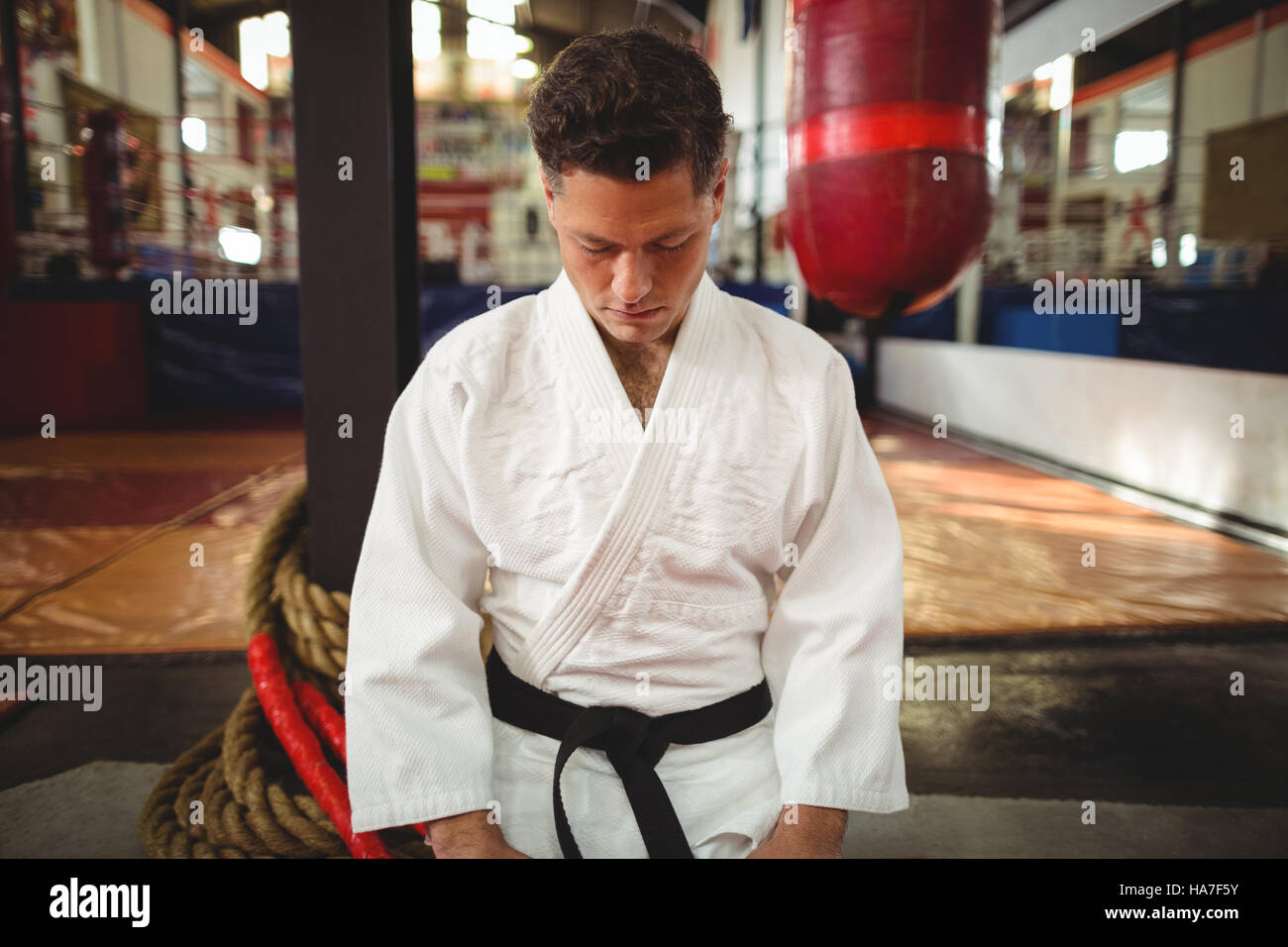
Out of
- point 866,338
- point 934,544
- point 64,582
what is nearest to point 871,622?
point 934,544

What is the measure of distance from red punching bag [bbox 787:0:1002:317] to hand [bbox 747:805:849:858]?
54.7 inches

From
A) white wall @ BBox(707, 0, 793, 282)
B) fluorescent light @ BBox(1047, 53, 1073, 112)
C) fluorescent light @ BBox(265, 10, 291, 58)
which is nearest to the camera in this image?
white wall @ BBox(707, 0, 793, 282)

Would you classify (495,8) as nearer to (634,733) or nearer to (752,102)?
(752,102)

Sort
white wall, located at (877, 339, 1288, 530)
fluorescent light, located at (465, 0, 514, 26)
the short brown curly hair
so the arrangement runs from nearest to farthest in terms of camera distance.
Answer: the short brown curly hair < white wall, located at (877, 339, 1288, 530) < fluorescent light, located at (465, 0, 514, 26)

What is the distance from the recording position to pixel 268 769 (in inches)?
59.2

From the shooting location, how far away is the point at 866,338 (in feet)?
25.4

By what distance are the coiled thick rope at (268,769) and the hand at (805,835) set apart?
612 millimetres

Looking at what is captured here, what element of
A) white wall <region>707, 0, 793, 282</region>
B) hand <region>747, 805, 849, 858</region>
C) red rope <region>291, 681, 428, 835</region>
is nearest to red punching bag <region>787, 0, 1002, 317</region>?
hand <region>747, 805, 849, 858</region>

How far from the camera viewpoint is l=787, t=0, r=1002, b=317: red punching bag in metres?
1.90

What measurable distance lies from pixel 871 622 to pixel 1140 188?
1206cm

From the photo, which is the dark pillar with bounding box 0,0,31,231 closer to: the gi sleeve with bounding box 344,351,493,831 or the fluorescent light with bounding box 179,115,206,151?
the fluorescent light with bounding box 179,115,206,151

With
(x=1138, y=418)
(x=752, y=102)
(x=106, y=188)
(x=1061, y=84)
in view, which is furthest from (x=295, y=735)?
(x=1061, y=84)

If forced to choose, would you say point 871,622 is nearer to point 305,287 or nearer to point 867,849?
point 867,849

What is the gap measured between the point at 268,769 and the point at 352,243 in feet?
3.16
